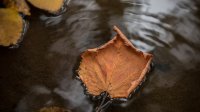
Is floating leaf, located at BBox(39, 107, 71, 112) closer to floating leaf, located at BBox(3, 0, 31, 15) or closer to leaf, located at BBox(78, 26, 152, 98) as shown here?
leaf, located at BBox(78, 26, 152, 98)

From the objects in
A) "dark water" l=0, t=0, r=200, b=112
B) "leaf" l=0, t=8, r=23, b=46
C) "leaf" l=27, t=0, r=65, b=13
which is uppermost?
"leaf" l=27, t=0, r=65, b=13

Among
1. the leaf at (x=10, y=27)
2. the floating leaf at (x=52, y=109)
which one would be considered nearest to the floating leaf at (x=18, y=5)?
the leaf at (x=10, y=27)

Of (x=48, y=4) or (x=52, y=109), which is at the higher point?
(x=48, y=4)

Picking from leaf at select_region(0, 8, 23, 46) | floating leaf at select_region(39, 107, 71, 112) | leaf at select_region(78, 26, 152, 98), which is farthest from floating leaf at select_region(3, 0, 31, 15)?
floating leaf at select_region(39, 107, 71, 112)

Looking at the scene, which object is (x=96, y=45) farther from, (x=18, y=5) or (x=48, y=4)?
(x=18, y=5)

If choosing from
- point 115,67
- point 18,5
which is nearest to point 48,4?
point 18,5

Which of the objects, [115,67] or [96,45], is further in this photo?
[96,45]

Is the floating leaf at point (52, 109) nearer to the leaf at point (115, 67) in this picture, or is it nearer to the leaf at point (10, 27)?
the leaf at point (115, 67)
